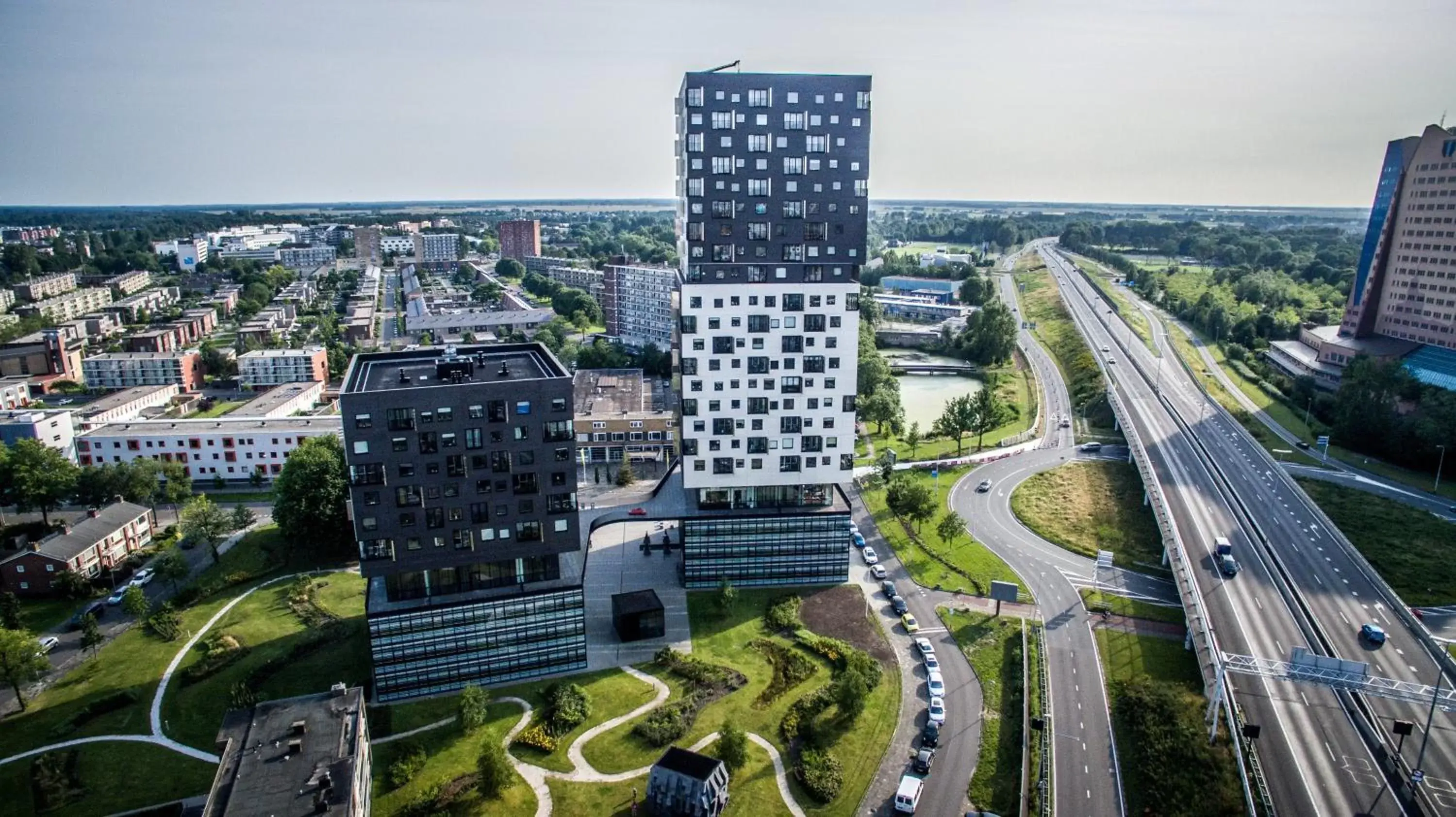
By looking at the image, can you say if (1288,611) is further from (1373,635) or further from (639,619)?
(639,619)

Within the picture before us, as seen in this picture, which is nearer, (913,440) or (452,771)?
(452,771)

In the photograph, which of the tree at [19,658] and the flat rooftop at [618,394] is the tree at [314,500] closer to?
the tree at [19,658]

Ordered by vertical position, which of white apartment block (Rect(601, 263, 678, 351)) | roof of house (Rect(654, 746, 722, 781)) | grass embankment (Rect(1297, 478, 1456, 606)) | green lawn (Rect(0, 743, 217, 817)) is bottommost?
green lawn (Rect(0, 743, 217, 817))

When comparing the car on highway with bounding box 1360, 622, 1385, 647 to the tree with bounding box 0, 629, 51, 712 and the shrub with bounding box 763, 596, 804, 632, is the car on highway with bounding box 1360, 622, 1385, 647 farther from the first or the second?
the tree with bounding box 0, 629, 51, 712

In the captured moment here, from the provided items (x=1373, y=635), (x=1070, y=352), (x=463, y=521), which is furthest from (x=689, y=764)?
(x=1070, y=352)

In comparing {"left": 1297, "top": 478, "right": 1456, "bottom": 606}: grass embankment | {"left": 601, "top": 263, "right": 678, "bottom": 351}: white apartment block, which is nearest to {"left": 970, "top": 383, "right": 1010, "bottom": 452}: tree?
{"left": 1297, "top": 478, "right": 1456, "bottom": 606}: grass embankment
